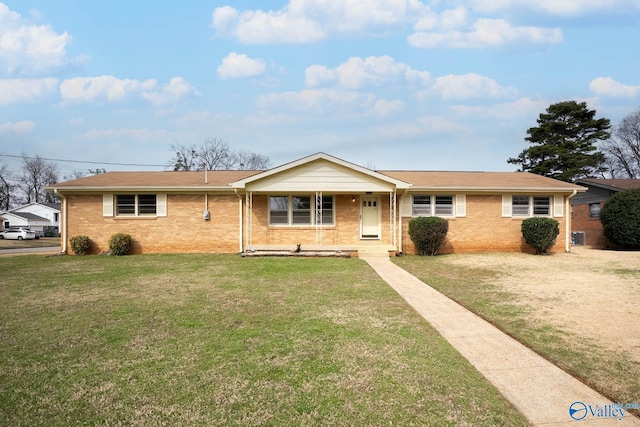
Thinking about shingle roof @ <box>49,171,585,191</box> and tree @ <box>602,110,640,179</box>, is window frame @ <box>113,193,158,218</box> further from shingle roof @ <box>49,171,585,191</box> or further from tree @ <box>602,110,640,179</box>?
tree @ <box>602,110,640,179</box>

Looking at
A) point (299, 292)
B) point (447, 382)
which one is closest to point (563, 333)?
point (447, 382)

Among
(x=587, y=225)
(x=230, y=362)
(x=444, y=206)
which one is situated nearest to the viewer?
(x=230, y=362)

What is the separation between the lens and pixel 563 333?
5.02 meters

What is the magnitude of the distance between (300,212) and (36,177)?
214 ft

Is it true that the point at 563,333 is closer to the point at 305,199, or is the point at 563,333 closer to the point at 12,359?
the point at 12,359

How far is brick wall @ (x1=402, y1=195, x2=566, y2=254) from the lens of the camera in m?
15.7

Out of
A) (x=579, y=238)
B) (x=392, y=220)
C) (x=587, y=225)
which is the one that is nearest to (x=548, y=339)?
(x=392, y=220)

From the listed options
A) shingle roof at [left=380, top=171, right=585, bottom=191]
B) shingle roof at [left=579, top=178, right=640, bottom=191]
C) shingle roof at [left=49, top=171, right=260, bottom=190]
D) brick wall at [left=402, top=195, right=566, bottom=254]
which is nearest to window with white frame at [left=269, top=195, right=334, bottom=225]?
shingle roof at [left=49, top=171, right=260, bottom=190]

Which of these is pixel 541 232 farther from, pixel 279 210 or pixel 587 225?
pixel 279 210

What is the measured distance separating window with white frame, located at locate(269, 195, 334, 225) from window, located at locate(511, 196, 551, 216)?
8312 millimetres

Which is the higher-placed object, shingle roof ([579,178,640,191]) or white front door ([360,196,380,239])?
shingle roof ([579,178,640,191])

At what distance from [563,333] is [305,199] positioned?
461 inches

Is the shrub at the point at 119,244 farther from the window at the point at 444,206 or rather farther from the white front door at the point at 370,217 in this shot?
the window at the point at 444,206

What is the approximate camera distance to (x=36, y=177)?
60188 mm
